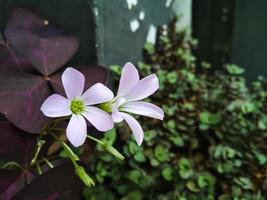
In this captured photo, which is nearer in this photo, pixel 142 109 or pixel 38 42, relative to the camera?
pixel 142 109

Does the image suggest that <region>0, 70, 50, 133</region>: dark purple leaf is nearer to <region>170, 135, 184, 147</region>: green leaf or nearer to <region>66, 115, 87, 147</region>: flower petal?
<region>66, 115, 87, 147</region>: flower petal

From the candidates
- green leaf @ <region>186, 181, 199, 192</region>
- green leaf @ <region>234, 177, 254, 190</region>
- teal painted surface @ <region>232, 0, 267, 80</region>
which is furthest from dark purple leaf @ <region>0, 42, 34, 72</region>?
teal painted surface @ <region>232, 0, 267, 80</region>

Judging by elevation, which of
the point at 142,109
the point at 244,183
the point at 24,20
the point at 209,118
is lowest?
the point at 244,183

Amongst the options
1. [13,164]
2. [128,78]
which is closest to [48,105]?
[128,78]

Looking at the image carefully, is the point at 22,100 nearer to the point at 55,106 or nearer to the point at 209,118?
the point at 55,106

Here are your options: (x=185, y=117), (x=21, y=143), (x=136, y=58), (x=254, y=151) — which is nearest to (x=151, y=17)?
(x=136, y=58)

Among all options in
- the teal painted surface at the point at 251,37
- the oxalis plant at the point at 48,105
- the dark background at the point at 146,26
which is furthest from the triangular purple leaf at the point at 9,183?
the teal painted surface at the point at 251,37

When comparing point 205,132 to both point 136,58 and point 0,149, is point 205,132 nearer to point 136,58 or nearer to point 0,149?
point 136,58
